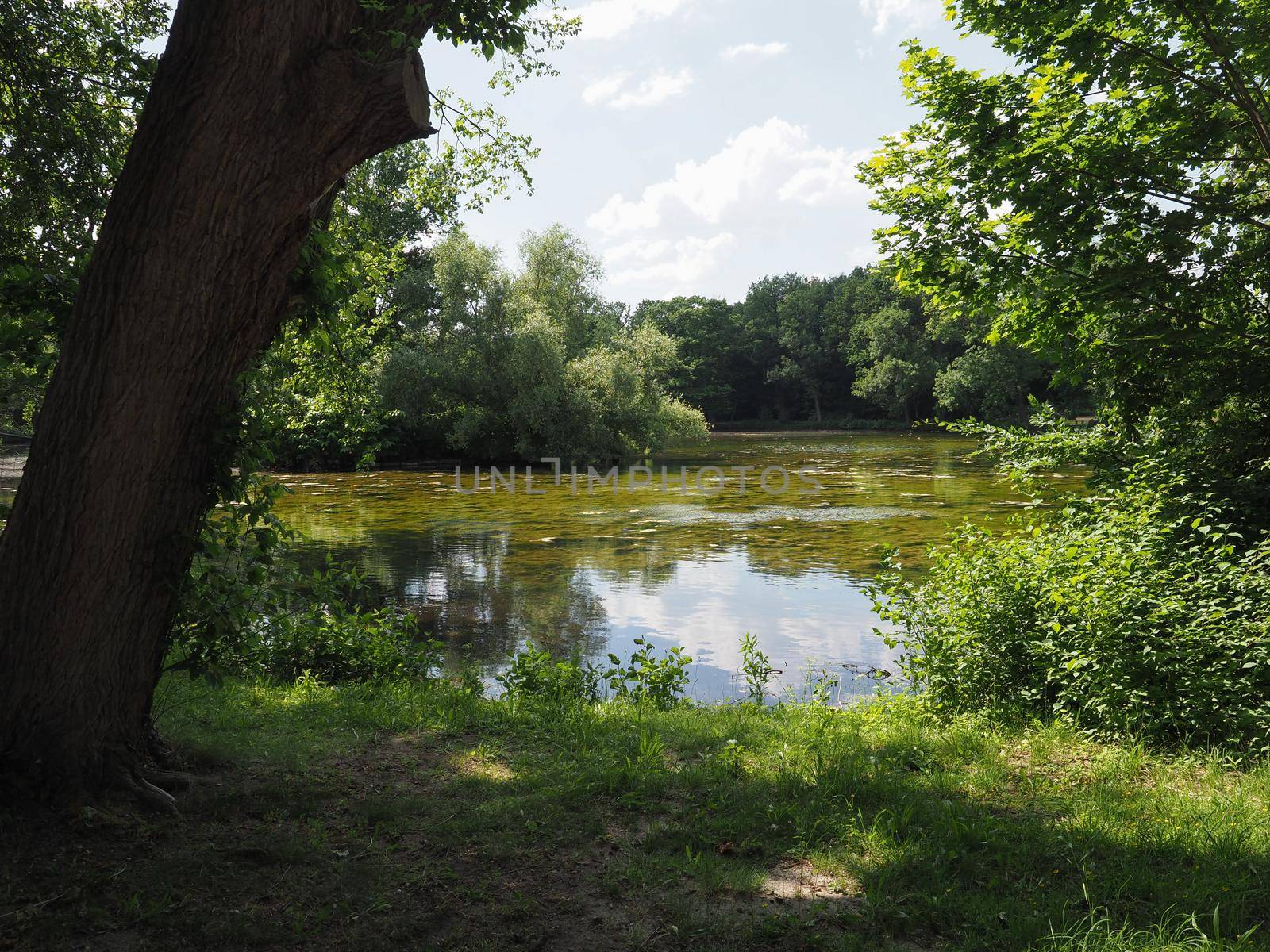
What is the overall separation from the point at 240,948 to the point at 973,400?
62249mm

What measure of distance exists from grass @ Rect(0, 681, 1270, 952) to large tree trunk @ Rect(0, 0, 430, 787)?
1.97 feet

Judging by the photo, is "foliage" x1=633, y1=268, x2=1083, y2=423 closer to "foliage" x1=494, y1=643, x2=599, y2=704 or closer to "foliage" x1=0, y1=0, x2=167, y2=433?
"foliage" x1=494, y1=643, x2=599, y2=704

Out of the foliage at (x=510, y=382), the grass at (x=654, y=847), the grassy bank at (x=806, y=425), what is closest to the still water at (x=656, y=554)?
the grass at (x=654, y=847)

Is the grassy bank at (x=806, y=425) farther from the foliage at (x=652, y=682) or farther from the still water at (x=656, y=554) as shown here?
the foliage at (x=652, y=682)

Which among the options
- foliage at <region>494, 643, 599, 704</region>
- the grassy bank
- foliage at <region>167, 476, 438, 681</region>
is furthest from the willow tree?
the grassy bank

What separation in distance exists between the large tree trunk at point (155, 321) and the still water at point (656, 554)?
5072 mm

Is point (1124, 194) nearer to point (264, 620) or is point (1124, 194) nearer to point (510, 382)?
point (264, 620)

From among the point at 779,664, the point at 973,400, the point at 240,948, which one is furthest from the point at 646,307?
the point at 240,948

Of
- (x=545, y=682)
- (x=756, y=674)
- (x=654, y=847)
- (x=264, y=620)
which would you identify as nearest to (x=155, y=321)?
(x=654, y=847)

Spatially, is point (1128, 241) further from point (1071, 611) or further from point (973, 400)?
point (973, 400)

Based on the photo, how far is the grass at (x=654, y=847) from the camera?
113 inches

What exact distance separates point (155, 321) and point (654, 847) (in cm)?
300

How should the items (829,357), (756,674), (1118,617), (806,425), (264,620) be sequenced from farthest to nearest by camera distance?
(829,357), (806,425), (264,620), (756,674), (1118,617)

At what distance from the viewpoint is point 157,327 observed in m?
3.34
